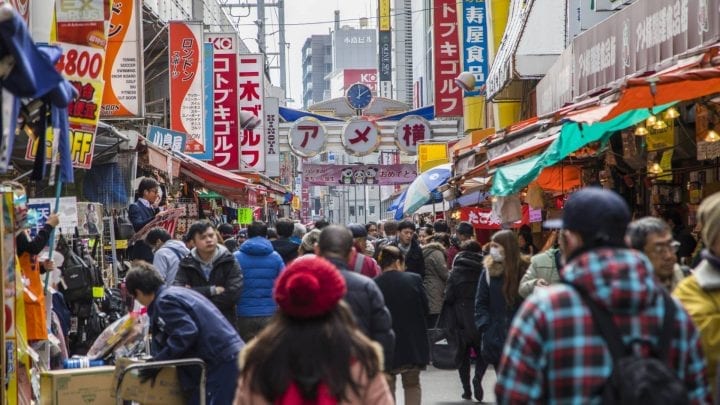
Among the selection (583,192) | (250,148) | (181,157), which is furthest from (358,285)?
(250,148)

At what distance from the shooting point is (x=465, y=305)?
38.9ft

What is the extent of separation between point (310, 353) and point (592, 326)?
3.83 ft

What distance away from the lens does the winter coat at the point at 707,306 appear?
14.8ft

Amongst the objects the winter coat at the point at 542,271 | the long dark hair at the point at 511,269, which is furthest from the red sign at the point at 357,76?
the winter coat at the point at 542,271

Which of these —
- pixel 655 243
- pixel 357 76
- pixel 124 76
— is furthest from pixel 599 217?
pixel 357 76

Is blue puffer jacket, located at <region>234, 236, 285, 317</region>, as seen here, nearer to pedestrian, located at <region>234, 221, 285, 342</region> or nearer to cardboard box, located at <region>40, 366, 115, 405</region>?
pedestrian, located at <region>234, 221, 285, 342</region>

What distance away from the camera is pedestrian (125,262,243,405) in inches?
279

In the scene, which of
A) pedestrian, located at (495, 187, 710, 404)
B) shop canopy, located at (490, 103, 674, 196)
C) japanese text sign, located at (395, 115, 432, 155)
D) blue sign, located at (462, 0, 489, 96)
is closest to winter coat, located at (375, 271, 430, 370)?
shop canopy, located at (490, 103, 674, 196)

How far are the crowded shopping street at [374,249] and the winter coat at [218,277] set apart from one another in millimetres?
21

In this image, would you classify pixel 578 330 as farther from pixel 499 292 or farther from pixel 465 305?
pixel 465 305

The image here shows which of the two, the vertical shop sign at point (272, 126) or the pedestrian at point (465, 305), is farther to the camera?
the vertical shop sign at point (272, 126)

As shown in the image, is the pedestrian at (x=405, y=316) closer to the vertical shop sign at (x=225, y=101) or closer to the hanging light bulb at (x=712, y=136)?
the hanging light bulb at (x=712, y=136)

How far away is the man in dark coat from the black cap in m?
6.44

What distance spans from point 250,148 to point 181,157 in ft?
39.8
